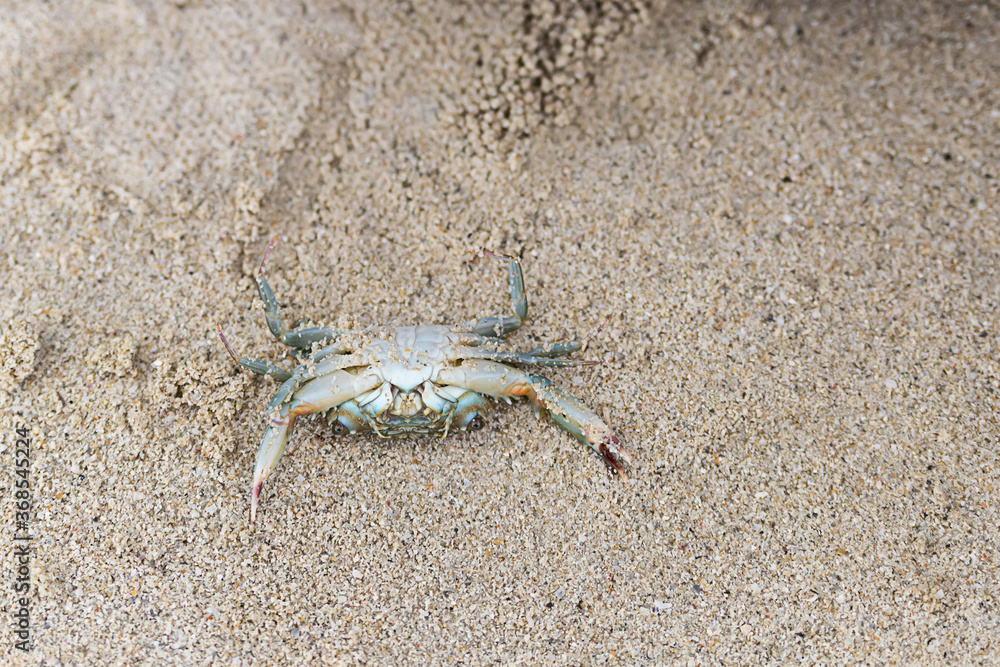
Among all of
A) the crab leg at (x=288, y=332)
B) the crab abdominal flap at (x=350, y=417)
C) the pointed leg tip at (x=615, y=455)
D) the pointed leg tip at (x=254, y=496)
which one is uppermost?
the crab leg at (x=288, y=332)

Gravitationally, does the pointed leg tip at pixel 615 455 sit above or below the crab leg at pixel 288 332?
below

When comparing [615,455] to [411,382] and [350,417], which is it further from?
[350,417]

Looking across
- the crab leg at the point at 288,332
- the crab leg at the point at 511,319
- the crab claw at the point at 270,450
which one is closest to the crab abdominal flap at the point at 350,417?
the crab claw at the point at 270,450

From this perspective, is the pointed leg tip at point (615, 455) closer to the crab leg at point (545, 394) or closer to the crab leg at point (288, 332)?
the crab leg at point (545, 394)

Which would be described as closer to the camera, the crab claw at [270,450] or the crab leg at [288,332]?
the crab claw at [270,450]

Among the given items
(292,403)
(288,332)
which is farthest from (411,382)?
(288,332)

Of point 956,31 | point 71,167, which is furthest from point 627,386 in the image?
point 71,167
